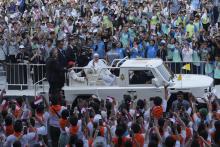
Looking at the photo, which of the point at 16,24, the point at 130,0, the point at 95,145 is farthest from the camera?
the point at 130,0

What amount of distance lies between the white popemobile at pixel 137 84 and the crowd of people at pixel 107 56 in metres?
0.25

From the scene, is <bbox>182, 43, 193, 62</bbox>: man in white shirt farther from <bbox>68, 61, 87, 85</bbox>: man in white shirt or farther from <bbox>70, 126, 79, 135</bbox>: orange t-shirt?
<bbox>70, 126, 79, 135</bbox>: orange t-shirt

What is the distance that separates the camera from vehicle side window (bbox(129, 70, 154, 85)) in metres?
21.8

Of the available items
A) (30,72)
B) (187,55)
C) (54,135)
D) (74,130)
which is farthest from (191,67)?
(74,130)

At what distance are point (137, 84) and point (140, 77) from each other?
0.21m

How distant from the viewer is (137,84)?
71.6ft

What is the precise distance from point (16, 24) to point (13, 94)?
5976 mm

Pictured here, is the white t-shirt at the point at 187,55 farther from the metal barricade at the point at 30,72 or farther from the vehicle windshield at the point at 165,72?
the vehicle windshield at the point at 165,72

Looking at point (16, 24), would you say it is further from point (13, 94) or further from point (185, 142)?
point (185, 142)


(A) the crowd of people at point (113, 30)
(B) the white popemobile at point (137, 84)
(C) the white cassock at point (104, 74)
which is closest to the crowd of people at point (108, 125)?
(B) the white popemobile at point (137, 84)

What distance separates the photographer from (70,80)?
73.5ft

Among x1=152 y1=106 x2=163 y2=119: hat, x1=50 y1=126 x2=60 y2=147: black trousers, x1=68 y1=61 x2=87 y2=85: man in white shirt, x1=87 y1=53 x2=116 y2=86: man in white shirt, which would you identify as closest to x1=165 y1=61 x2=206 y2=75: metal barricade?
x1=87 y1=53 x2=116 y2=86: man in white shirt

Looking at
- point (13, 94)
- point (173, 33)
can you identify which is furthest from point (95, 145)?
point (173, 33)

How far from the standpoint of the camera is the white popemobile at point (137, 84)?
21.6 metres
